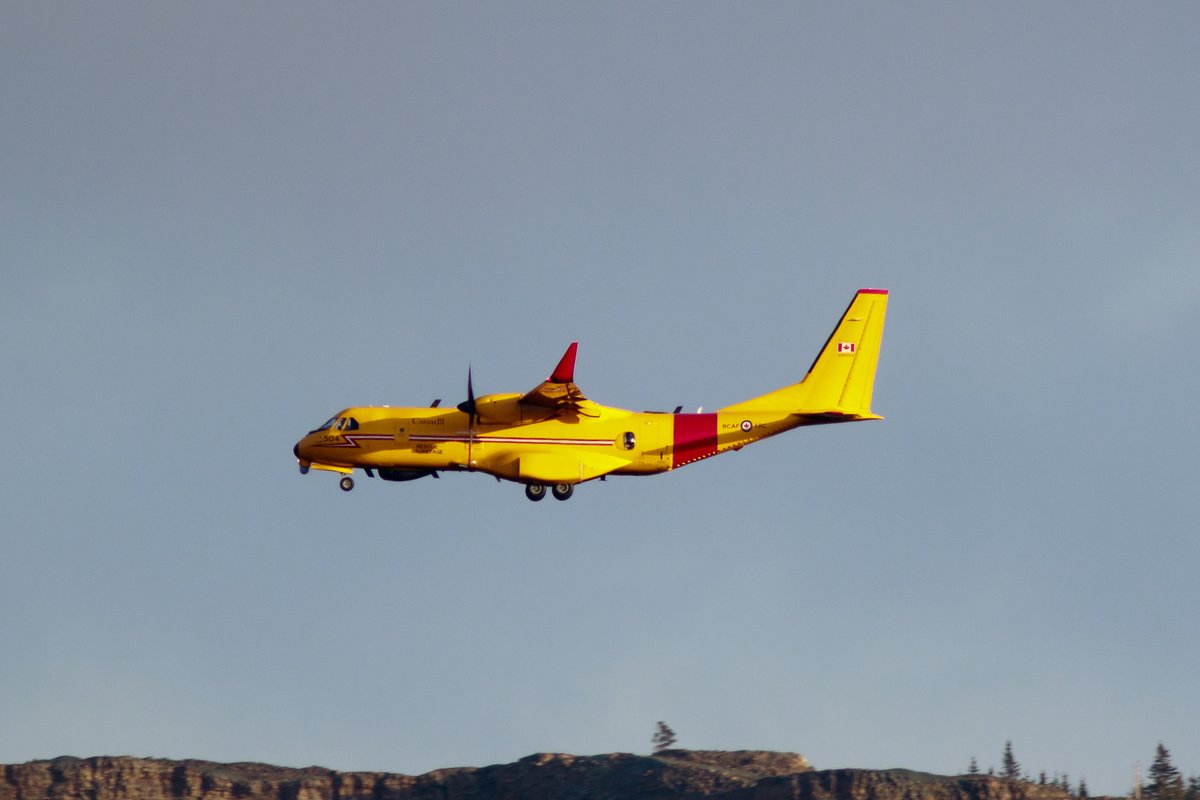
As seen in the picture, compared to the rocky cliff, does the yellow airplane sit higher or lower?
higher

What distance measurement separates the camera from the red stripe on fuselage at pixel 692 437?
65.9 metres

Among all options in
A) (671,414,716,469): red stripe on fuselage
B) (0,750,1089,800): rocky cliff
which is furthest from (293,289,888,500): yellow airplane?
(0,750,1089,800): rocky cliff

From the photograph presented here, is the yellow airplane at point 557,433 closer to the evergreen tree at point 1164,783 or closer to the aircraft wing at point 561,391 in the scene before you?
the aircraft wing at point 561,391

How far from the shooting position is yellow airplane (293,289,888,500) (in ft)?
214

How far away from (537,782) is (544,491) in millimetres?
21148

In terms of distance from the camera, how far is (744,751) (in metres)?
85.4

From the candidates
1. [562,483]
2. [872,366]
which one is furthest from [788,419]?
[562,483]

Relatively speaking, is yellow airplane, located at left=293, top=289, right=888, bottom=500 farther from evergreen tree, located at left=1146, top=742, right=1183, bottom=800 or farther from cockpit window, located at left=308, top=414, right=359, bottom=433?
evergreen tree, located at left=1146, top=742, right=1183, bottom=800

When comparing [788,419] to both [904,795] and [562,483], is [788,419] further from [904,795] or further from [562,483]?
[904,795]

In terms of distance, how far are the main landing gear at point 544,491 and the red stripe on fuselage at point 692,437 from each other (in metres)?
4.16

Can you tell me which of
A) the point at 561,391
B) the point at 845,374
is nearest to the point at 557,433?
the point at 561,391

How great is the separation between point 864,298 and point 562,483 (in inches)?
576

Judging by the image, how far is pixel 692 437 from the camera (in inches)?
2598

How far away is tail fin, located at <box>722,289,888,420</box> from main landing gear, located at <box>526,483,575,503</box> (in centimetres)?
696
